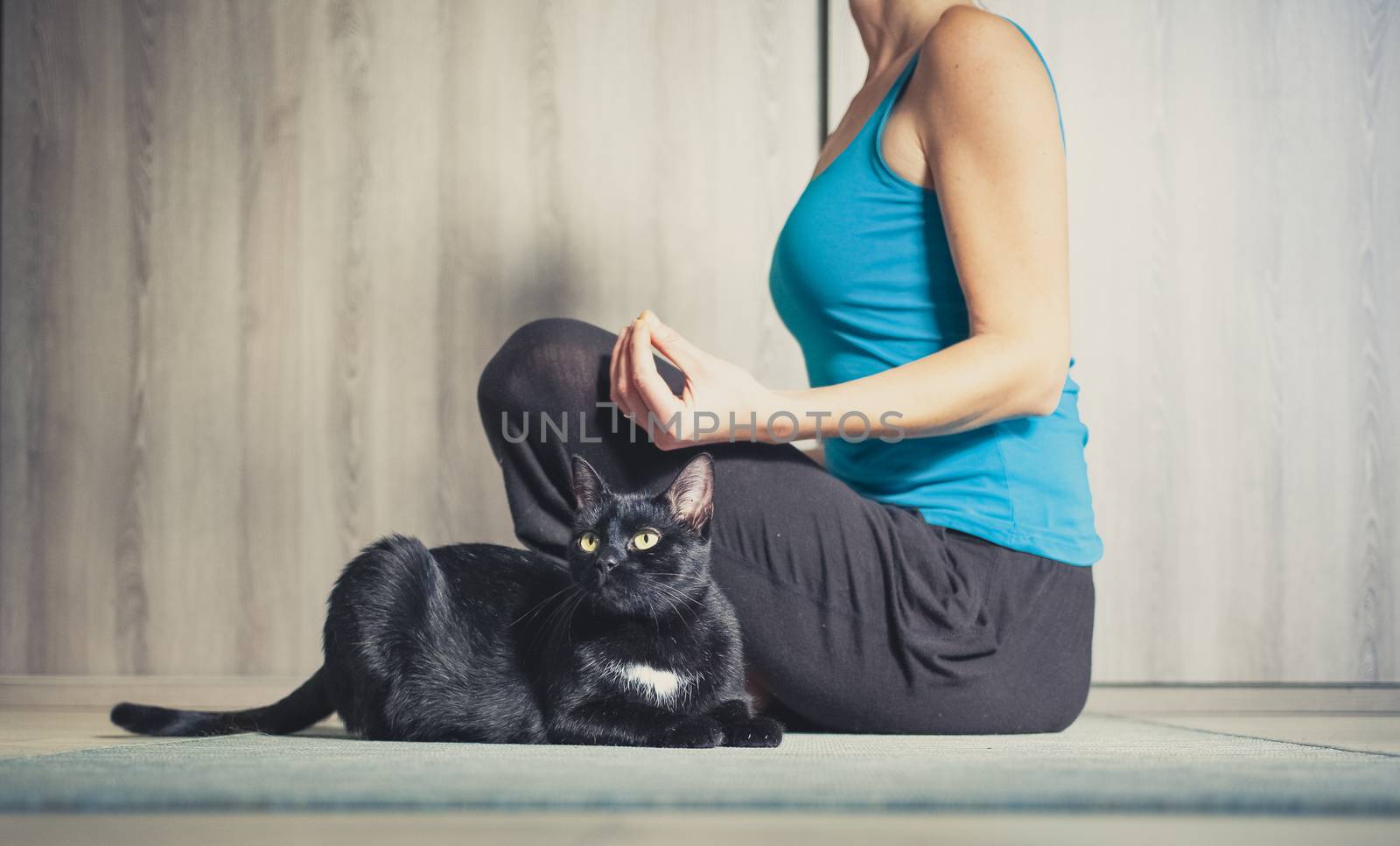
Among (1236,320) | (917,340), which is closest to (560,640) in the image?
(917,340)

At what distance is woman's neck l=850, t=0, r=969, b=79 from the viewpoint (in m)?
1.30

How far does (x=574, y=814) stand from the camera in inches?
25.2

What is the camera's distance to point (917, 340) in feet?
3.93

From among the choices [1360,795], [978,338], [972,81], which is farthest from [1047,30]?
[1360,795]

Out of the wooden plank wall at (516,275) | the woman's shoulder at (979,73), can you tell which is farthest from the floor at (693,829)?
the wooden plank wall at (516,275)

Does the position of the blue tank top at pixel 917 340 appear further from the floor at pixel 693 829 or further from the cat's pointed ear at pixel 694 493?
the floor at pixel 693 829

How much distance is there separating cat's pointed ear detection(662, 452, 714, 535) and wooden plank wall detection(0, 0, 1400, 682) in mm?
1012

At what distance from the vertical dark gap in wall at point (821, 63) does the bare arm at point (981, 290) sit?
3.19ft

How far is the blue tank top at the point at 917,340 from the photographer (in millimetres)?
1161

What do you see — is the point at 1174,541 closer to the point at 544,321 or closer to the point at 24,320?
the point at 544,321

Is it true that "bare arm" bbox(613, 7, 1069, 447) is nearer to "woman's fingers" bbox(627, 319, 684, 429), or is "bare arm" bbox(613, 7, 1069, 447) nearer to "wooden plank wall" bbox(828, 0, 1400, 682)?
"woman's fingers" bbox(627, 319, 684, 429)

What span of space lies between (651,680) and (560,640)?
0.10 meters

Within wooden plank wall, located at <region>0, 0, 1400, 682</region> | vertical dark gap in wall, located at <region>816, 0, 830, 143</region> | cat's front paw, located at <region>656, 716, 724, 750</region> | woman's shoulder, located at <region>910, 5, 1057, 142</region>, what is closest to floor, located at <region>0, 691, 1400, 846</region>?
cat's front paw, located at <region>656, 716, 724, 750</region>

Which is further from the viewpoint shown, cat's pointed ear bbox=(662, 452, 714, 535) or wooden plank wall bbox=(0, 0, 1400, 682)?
wooden plank wall bbox=(0, 0, 1400, 682)
